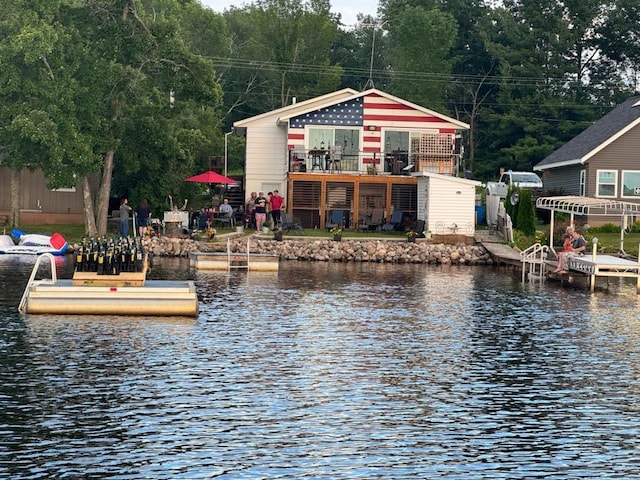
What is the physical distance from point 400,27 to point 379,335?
7251cm

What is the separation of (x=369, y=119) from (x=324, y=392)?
42.7m

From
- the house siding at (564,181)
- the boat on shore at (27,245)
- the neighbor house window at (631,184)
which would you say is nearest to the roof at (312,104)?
the house siding at (564,181)

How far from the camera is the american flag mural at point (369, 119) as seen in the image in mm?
62875

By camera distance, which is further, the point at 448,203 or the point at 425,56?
the point at 425,56

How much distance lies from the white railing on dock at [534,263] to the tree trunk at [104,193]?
20994 mm

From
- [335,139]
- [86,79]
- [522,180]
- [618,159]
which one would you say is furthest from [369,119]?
[86,79]

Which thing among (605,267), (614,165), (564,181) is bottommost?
(605,267)

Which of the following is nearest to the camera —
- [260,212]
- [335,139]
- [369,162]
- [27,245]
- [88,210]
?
[27,245]

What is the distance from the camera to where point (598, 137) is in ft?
210

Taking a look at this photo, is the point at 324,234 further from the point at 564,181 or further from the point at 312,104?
the point at 564,181

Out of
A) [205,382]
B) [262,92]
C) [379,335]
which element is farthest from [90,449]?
[262,92]

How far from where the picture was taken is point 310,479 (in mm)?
15688

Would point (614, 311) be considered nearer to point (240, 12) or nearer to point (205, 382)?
point (205, 382)

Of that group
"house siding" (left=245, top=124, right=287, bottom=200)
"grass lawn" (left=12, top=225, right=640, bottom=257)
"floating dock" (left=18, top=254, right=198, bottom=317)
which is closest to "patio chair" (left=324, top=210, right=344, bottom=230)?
"grass lawn" (left=12, top=225, right=640, bottom=257)
